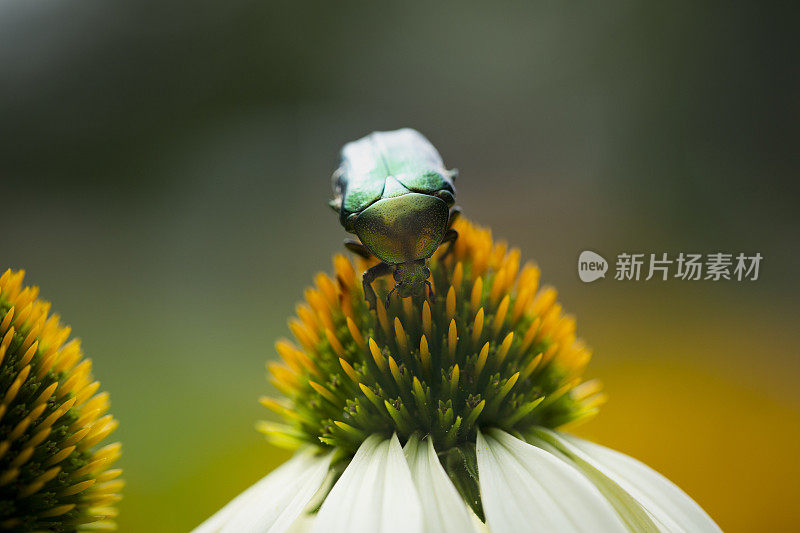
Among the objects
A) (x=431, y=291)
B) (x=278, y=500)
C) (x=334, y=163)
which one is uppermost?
(x=334, y=163)

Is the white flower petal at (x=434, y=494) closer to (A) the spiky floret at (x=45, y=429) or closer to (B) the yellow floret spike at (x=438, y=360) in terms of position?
(B) the yellow floret spike at (x=438, y=360)

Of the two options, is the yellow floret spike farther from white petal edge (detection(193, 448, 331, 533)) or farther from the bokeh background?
the bokeh background

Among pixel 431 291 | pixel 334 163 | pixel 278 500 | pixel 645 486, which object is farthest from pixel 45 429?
pixel 334 163

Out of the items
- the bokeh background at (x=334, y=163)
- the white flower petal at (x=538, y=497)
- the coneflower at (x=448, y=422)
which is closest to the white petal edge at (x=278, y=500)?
the coneflower at (x=448, y=422)

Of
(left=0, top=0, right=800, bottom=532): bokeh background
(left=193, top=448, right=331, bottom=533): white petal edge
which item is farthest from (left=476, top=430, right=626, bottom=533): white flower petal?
(left=0, top=0, right=800, bottom=532): bokeh background

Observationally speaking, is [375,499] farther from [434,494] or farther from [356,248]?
[356,248]

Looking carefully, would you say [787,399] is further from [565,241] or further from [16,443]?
[16,443]
